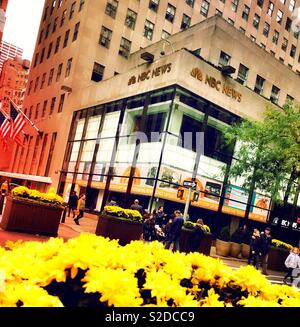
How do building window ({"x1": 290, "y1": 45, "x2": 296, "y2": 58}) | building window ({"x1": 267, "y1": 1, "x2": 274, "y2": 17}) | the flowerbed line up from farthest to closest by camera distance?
1. building window ({"x1": 290, "y1": 45, "x2": 296, "y2": 58})
2. building window ({"x1": 267, "y1": 1, "x2": 274, "y2": 17})
3. the flowerbed

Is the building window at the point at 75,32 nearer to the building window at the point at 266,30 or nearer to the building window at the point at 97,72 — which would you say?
the building window at the point at 97,72

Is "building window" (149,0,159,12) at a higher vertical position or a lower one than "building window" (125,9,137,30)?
higher

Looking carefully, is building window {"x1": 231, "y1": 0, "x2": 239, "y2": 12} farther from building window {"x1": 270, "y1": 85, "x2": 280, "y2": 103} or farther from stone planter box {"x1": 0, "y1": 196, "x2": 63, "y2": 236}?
stone planter box {"x1": 0, "y1": 196, "x2": 63, "y2": 236}

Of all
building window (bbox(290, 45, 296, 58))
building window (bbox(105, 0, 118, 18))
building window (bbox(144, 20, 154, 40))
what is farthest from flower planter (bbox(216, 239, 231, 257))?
building window (bbox(290, 45, 296, 58))

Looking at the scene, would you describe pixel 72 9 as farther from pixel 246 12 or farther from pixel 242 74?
pixel 242 74

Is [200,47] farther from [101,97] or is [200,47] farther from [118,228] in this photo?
[118,228]

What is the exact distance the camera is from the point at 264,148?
18031 millimetres

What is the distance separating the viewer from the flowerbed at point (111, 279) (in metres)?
1.42

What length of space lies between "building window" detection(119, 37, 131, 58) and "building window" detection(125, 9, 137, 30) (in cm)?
123

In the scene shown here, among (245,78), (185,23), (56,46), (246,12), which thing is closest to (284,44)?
(246,12)

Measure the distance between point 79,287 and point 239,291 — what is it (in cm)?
110

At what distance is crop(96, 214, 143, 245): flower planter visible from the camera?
1137 cm

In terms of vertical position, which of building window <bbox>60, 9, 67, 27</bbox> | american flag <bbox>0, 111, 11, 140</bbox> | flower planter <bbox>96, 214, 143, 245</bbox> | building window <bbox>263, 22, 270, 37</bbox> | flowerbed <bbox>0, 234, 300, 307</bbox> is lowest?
flower planter <bbox>96, 214, 143, 245</bbox>

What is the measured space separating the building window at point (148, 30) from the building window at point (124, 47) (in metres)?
1.91
